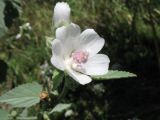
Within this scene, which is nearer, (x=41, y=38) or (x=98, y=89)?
(x=98, y=89)

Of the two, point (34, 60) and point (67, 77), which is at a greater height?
point (67, 77)

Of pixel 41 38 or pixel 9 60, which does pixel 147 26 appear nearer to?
pixel 41 38

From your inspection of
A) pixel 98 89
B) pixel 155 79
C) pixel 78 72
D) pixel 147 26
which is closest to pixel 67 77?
pixel 78 72

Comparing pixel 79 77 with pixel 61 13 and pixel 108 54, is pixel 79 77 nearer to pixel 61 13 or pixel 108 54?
pixel 61 13

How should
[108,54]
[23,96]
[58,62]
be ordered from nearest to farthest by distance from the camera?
[58,62] → [23,96] → [108,54]

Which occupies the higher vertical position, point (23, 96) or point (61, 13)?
point (61, 13)

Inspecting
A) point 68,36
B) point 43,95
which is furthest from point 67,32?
point 43,95

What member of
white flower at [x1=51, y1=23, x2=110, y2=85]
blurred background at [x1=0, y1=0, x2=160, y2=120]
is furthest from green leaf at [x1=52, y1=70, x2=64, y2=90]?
blurred background at [x1=0, y1=0, x2=160, y2=120]

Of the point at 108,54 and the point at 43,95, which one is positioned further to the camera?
the point at 108,54
